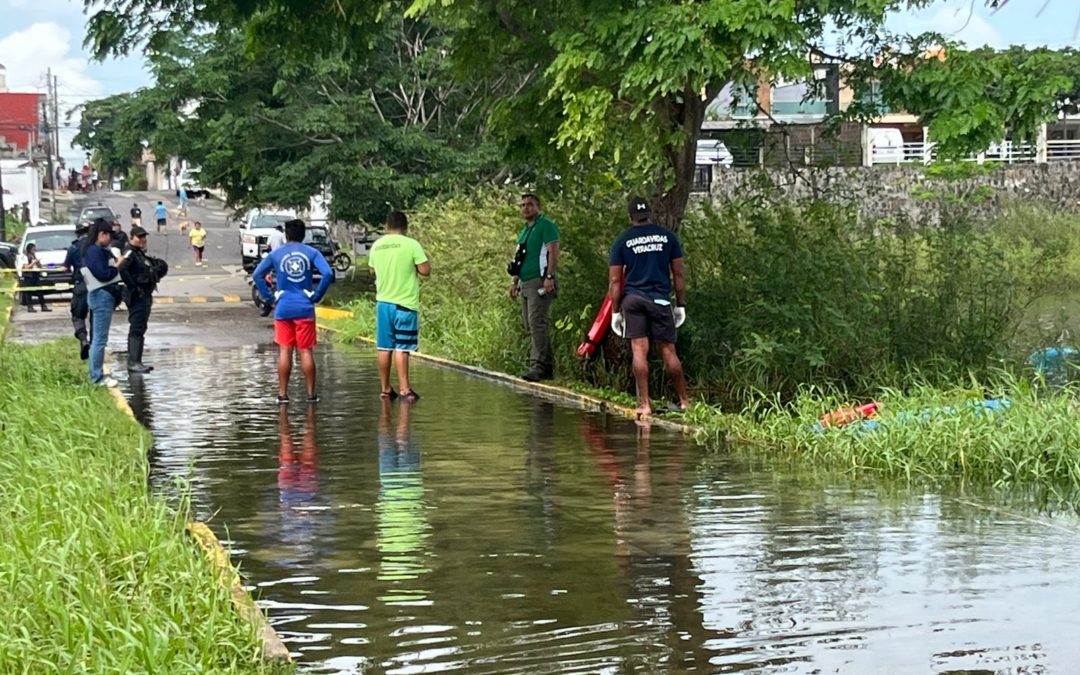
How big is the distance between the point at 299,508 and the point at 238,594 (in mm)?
2645

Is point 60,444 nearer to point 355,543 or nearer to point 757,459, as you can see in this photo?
point 355,543

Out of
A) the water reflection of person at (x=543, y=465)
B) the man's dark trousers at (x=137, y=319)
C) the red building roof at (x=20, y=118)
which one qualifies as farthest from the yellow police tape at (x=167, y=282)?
the red building roof at (x=20, y=118)

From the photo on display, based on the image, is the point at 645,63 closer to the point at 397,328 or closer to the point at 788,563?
the point at 397,328

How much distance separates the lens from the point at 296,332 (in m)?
15.7

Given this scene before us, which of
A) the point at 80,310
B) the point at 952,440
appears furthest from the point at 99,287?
the point at 952,440

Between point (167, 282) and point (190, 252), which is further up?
point (190, 252)

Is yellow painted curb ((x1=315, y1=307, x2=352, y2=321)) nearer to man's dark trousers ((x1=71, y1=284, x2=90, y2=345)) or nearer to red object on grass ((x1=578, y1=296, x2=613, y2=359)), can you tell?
man's dark trousers ((x1=71, y1=284, x2=90, y2=345))

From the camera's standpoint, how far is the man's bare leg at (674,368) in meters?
13.6

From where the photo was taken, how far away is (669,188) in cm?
1467

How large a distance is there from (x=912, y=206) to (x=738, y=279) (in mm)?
32903

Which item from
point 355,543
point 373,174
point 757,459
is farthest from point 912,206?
point 355,543

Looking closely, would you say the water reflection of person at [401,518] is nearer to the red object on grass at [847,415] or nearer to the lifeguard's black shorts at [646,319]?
the lifeguard's black shorts at [646,319]

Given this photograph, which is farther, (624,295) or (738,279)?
(738,279)

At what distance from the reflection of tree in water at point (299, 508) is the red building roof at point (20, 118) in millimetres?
117575
